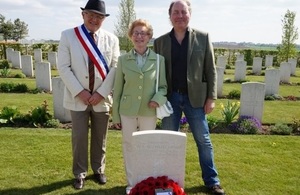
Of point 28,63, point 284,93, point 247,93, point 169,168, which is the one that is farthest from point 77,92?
point 28,63

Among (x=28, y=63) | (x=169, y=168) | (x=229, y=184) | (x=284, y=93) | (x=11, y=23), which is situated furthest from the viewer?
(x=11, y=23)

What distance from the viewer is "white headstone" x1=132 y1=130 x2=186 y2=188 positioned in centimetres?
311

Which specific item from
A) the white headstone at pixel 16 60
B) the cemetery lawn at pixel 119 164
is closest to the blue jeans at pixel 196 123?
the cemetery lawn at pixel 119 164

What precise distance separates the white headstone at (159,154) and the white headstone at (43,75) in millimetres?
8608

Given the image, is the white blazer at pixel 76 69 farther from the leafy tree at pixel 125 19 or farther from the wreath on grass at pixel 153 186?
the leafy tree at pixel 125 19

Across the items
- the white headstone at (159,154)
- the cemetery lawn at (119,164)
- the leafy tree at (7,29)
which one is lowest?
the cemetery lawn at (119,164)

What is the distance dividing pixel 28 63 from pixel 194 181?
43.8 feet

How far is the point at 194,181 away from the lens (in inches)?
175

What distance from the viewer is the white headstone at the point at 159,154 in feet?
10.2

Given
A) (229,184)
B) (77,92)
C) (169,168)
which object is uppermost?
(77,92)

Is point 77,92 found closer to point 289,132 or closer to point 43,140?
point 43,140

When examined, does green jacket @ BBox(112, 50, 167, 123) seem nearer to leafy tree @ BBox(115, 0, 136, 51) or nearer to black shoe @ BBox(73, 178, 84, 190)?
black shoe @ BBox(73, 178, 84, 190)

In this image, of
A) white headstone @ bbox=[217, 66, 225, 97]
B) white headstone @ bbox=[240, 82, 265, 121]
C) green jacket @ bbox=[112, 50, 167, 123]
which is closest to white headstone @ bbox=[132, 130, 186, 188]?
green jacket @ bbox=[112, 50, 167, 123]

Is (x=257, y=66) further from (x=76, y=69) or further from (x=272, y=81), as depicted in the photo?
(x=76, y=69)
